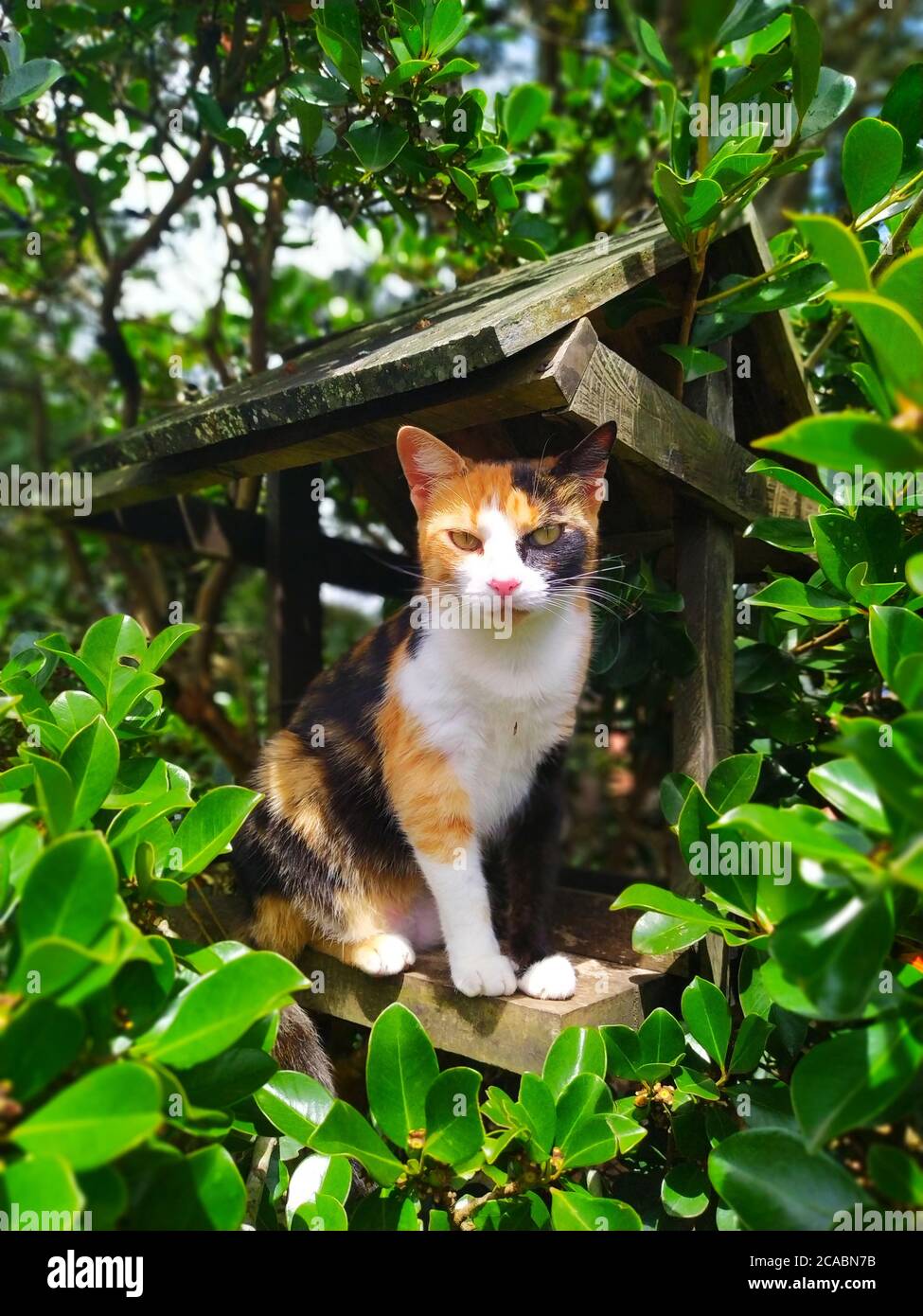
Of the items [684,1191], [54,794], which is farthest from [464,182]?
[684,1191]

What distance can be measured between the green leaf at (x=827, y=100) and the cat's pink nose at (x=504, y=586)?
94 centimetres

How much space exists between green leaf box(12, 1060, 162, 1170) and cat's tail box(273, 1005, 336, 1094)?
826 millimetres

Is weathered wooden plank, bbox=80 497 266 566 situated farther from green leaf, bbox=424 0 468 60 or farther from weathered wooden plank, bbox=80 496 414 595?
green leaf, bbox=424 0 468 60

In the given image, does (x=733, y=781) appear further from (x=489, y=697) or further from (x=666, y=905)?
(x=489, y=697)

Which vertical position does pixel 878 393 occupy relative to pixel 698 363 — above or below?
below

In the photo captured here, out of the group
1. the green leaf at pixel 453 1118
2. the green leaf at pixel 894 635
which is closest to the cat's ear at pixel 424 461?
the green leaf at pixel 894 635

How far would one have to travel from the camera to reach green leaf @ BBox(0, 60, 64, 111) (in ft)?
5.09

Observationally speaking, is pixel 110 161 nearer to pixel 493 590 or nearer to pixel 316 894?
pixel 493 590

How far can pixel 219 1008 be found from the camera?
3.05 ft

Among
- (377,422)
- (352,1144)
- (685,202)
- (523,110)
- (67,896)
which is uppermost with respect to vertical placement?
(523,110)

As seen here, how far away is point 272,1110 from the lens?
1.27m

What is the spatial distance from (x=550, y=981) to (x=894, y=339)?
1.10 meters
